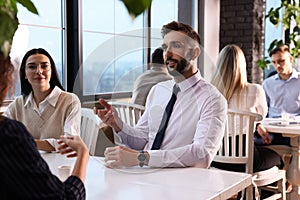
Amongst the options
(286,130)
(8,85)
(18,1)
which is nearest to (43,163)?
(8,85)

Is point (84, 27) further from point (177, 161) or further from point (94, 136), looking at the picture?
point (177, 161)

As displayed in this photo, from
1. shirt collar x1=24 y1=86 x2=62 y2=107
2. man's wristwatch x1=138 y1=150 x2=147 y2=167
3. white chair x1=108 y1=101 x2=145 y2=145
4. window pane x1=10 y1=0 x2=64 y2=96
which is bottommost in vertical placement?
man's wristwatch x1=138 y1=150 x2=147 y2=167

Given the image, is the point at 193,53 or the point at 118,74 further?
the point at 193,53

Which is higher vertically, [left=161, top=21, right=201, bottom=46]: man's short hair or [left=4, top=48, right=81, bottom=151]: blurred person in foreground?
[left=161, top=21, right=201, bottom=46]: man's short hair

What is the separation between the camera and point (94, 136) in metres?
2.06

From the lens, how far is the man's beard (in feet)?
6.24

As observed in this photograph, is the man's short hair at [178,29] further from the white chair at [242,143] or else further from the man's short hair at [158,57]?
the white chair at [242,143]

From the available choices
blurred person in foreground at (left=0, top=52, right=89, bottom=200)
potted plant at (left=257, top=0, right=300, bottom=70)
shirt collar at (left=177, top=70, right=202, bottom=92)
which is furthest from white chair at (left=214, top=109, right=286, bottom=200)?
potted plant at (left=257, top=0, right=300, bottom=70)

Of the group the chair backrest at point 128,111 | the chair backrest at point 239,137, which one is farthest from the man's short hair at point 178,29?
the chair backrest at point 239,137

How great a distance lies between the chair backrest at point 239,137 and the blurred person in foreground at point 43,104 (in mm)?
997

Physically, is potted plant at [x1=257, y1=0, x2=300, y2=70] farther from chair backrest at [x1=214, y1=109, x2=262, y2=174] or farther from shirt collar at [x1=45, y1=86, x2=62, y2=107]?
shirt collar at [x1=45, y1=86, x2=62, y2=107]

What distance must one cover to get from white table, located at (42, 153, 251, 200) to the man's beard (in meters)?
0.48

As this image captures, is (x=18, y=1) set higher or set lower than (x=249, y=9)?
lower

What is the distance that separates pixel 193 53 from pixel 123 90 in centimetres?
37
